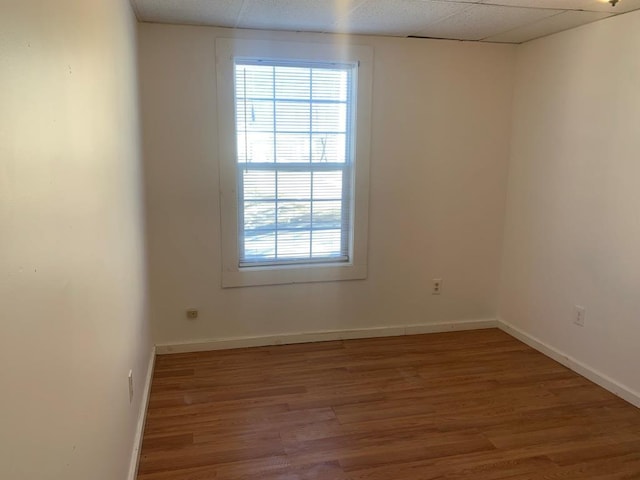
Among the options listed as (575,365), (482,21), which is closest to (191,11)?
(482,21)

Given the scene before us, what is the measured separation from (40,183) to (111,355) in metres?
0.96

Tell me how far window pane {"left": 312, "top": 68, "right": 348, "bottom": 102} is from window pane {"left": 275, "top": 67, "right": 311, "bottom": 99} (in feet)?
0.19

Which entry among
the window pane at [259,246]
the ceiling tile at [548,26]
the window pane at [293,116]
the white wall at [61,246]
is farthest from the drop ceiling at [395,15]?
the window pane at [259,246]

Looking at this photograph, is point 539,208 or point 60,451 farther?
point 539,208

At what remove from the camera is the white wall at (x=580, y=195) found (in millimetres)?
2836

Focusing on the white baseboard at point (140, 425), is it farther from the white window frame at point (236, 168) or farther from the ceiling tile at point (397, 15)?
the ceiling tile at point (397, 15)

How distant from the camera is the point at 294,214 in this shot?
3557 mm

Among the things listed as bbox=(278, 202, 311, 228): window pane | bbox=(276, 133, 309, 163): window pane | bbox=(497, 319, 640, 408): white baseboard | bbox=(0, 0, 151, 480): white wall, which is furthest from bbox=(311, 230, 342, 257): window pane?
bbox=(0, 0, 151, 480): white wall

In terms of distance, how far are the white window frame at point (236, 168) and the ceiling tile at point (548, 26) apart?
960 millimetres

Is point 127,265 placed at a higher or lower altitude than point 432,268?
higher

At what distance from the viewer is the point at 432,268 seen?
384 centimetres

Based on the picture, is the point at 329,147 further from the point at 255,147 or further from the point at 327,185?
the point at 255,147

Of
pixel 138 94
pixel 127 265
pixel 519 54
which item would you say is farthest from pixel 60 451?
pixel 519 54

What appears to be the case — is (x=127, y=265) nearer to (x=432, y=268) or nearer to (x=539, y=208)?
(x=432, y=268)
